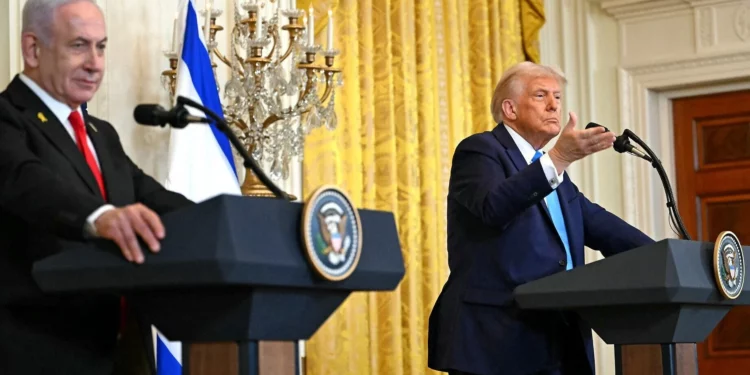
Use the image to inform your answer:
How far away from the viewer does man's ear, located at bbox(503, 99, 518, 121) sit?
4.11 metres

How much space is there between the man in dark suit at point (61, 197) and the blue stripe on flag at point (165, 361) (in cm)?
159

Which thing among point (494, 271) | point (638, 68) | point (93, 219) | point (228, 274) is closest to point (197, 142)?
point (494, 271)

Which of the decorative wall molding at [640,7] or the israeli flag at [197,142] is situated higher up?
the decorative wall molding at [640,7]

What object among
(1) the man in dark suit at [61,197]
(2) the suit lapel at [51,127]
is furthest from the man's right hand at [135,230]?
(2) the suit lapel at [51,127]

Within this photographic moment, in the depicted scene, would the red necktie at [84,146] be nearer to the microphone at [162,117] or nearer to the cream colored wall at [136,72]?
the microphone at [162,117]

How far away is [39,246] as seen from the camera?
2.43 meters

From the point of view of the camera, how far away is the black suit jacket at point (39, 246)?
7.55 feet

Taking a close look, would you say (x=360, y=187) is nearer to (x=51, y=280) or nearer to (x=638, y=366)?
(x=638, y=366)

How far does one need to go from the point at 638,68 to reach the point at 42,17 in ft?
17.1

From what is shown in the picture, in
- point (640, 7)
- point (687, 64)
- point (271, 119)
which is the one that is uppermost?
point (640, 7)

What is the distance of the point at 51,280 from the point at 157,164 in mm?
2556

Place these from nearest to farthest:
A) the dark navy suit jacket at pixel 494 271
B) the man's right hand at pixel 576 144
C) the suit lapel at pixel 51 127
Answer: the suit lapel at pixel 51 127
the man's right hand at pixel 576 144
the dark navy suit jacket at pixel 494 271

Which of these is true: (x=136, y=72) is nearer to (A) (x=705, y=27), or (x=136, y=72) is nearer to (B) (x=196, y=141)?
(B) (x=196, y=141)

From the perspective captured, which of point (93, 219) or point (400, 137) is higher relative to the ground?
point (400, 137)
